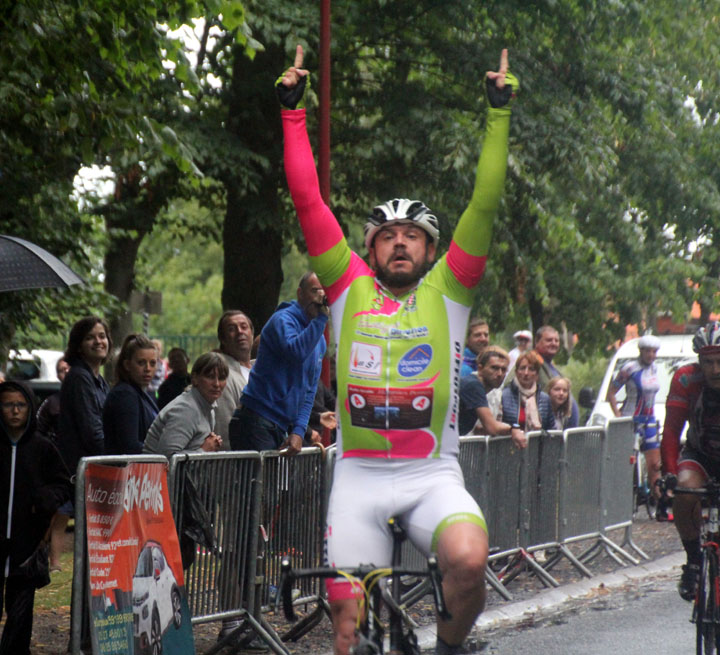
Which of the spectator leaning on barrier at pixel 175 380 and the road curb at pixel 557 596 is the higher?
the spectator leaning on barrier at pixel 175 380

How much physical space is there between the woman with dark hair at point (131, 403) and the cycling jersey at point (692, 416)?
3.08 meters

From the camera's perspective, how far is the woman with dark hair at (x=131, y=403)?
26.9 feet

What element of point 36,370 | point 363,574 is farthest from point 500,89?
point 36,370

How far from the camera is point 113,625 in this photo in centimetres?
619

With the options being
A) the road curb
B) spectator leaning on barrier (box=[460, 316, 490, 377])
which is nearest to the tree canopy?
spectator leaning on barrier (box=[460, 316, 490, 377])

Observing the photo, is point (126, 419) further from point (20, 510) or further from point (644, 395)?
point (644, 395)

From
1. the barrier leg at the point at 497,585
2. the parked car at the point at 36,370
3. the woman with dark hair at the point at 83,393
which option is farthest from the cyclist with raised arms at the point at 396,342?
the parked car at the point at 36,370

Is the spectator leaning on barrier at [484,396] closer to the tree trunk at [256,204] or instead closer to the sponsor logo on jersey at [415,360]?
the sponsor logo on jersey at [415,360]

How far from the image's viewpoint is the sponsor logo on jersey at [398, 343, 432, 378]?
16.6 feet

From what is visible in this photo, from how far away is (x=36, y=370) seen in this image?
2058 cm

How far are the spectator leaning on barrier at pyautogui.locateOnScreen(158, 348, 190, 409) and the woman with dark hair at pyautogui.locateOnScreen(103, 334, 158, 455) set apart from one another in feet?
10.9

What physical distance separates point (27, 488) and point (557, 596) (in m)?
4.54

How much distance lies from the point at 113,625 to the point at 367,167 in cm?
1229

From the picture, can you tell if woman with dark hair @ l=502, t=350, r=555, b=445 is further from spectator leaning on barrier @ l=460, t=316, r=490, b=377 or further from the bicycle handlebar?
the bicycle handlebar
